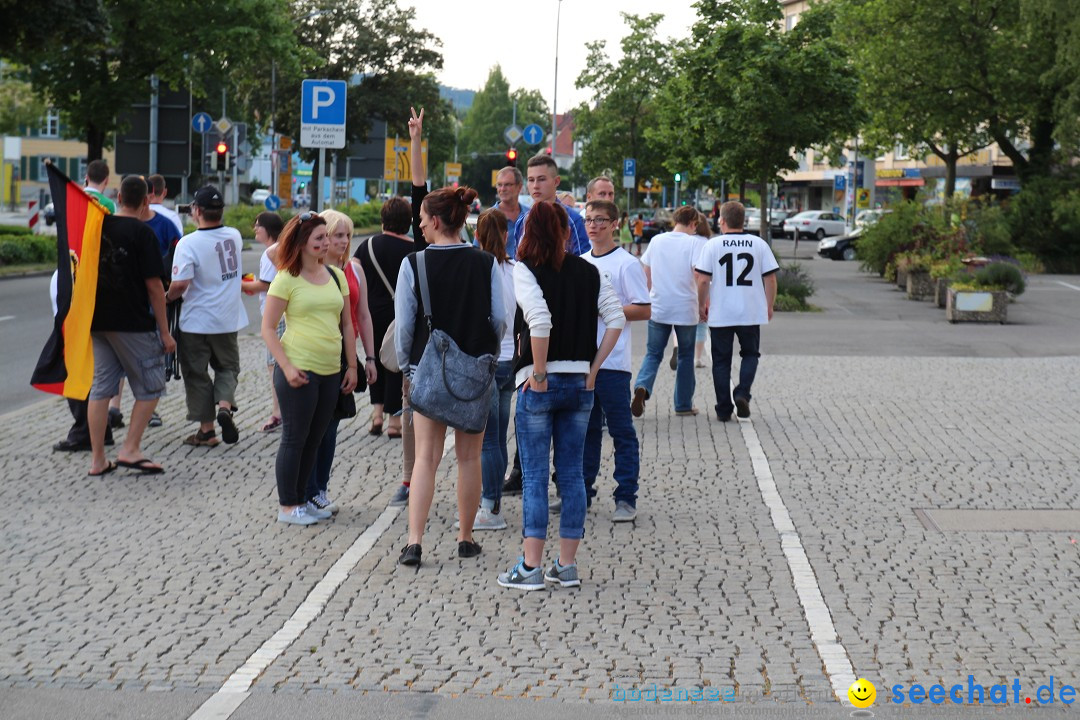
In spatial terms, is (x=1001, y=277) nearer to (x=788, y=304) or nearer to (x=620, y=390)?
(x=788, y=304)

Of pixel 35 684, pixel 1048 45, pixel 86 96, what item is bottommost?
pixel 35 684

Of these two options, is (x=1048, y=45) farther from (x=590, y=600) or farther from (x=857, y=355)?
(x=590, y=600)

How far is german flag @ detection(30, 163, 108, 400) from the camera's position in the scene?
28.3 ft

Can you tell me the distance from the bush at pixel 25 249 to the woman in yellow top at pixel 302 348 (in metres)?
25.0

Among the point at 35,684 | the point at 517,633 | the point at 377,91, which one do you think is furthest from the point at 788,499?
the point at 377,91

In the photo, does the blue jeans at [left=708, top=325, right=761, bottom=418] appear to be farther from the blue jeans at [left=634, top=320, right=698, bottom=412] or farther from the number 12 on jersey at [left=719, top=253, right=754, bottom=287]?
the number 12 on jersey at [left=719, top=253, right=754, bottom=287]

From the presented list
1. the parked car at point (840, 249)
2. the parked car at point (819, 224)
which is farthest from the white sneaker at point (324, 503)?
the parked car at point (819, 224)

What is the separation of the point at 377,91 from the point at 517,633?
61296 millimetres

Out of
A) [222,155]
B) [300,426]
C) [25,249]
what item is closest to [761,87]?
[222,155]

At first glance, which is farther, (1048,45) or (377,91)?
(377,91)

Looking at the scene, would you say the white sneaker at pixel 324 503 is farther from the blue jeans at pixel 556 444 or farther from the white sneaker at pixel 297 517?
the blue jeans at pixel 556 444

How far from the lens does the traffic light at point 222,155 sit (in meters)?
35.1

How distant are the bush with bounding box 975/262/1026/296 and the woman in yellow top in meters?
16.8

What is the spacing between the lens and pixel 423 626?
580 centimetres
